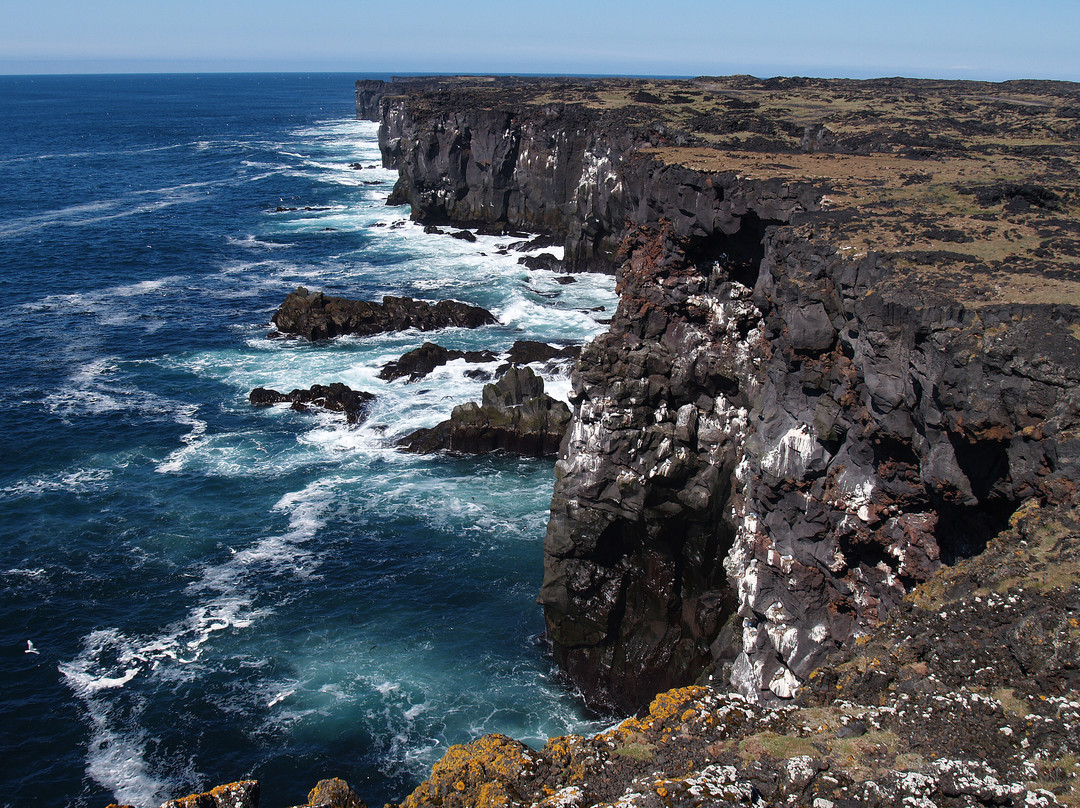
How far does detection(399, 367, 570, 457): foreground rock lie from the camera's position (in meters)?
46.1

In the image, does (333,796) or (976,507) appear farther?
(976,507)

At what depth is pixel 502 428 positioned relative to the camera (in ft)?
152

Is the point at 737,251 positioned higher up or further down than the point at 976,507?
higher up

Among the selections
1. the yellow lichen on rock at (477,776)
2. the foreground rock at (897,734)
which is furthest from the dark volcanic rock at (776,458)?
the yellow lichen on rock at (477,776)

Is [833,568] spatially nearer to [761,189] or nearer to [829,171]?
[761,189]

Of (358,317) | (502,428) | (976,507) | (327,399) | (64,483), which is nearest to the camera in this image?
(976,507)

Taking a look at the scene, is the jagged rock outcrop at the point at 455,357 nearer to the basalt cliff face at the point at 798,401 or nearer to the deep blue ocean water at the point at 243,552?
the deep blue ocean water at the point at 243,552

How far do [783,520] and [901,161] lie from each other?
823 inches

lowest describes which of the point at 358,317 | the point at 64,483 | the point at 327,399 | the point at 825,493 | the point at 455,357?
the point at 64,483

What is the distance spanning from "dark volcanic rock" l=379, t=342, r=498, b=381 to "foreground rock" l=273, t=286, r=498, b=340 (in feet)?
27.8

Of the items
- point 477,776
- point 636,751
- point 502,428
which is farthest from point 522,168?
point 477,776

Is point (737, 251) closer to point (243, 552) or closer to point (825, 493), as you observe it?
point (825, 493)

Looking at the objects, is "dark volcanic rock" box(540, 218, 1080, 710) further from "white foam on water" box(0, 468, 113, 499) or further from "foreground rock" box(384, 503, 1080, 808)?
"white foam on water" box(0, 468, 113, 499)

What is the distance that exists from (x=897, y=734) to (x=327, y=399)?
45.4 m
